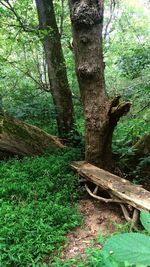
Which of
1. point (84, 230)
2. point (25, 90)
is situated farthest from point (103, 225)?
point (25, 90)

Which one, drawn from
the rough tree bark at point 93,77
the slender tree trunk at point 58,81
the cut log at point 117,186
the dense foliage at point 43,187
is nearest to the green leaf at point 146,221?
the dense foliage at point 43,187

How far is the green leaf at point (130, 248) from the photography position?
483 millimetres

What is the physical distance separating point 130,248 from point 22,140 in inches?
231

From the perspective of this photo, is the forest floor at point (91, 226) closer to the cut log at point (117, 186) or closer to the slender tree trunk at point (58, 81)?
the cut log at point (117, 186)

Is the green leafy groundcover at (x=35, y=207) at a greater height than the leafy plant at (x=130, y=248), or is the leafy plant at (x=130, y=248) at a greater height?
the leafy plant at (x=130, y=248)

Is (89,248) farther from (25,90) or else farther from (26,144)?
(25,90)

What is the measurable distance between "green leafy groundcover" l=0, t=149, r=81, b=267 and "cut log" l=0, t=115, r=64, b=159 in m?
0.32

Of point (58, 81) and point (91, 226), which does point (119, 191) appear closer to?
point (91, 226)

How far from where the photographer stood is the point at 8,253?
134 inches

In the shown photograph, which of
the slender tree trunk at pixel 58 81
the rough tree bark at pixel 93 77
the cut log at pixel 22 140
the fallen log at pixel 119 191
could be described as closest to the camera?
the fallen log at pixel 119 191

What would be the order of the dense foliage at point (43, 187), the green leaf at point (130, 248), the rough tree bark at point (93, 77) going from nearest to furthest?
the green leaf at point (130, 248) → the dense foliage at point (43, 187) → the rough tree bark at point (93, 77)

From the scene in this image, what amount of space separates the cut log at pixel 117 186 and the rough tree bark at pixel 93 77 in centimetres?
33

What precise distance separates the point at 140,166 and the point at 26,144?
232 cm

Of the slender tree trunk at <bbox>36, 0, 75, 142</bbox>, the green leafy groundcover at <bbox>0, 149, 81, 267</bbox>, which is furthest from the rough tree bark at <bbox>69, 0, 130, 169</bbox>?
the slender tree trunk at <bbox>36, 0, 75, 142</bbox>
